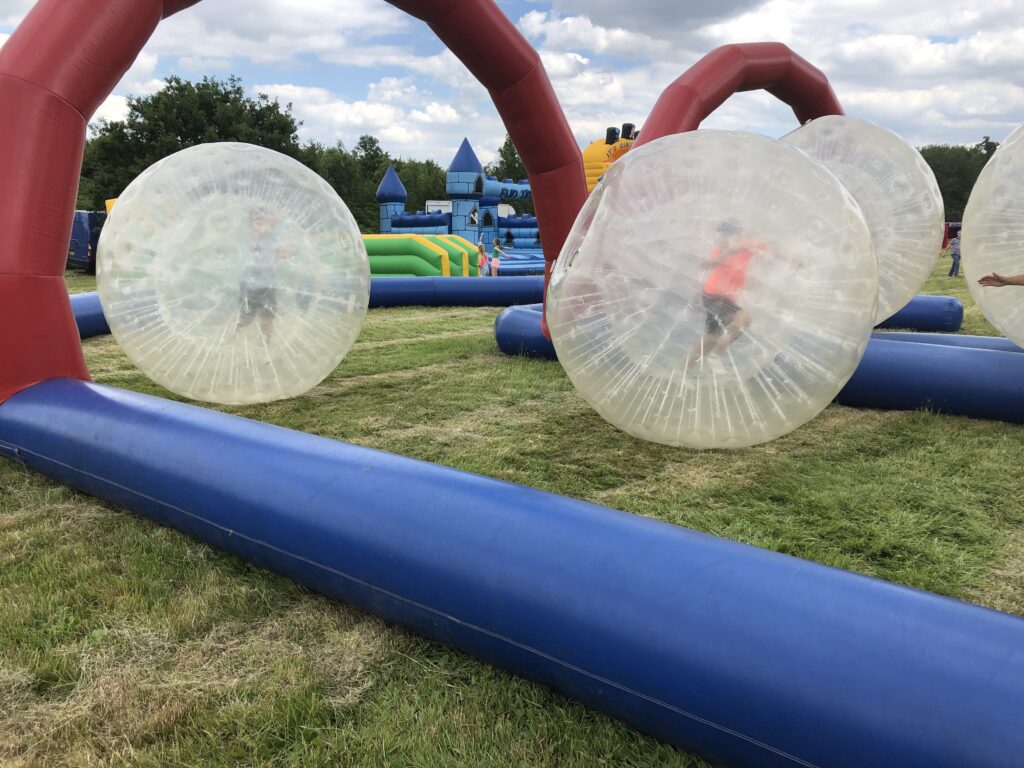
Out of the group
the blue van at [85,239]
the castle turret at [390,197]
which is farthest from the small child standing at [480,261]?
the blue van at [85,239]

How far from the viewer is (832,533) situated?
2.66m

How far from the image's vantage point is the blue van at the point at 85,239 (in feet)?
47.2

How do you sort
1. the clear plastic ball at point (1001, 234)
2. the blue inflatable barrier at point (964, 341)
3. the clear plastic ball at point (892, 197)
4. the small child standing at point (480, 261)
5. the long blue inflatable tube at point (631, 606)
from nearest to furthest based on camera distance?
the long blue inflatable tube at point (631, 606) < the clear plastic ball at point (1001, 234) < the blue inflatable barrier at point (964, 341) < the clear plastic ball at point (892, 197) < the small child standing at point (480, 261)

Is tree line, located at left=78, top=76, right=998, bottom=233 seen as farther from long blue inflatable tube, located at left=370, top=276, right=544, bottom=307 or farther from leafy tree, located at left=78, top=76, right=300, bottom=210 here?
long blue inflatable tube, located at left=370, top=276, right=544, bottom=307

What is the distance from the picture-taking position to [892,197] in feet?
16.3

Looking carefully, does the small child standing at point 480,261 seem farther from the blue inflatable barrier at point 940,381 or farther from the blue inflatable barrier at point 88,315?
the blue inflatable barrier at point 940,381

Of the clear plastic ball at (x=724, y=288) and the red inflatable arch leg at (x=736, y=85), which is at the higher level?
the red inflatable arch leg at (x=736, y=85)

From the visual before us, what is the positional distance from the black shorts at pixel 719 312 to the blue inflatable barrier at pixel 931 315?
5.74 metres

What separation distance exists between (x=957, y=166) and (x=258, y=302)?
6198cm

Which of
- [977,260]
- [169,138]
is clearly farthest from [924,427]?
[169,138]

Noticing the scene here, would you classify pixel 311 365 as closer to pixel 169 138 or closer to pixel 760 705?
pixel 760 705

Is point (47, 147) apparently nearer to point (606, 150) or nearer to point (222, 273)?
point (222, 273)

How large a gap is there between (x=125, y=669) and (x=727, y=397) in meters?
1.85

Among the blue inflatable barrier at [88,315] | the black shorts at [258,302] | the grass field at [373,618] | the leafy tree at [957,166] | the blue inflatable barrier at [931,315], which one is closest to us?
the grass field at [373,618]
